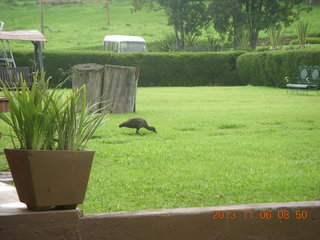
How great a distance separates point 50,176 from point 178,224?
2.99 feet

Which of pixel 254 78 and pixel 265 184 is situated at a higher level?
pixel 265 184

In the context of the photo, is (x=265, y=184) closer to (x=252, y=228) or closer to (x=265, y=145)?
(x=252, y=228)

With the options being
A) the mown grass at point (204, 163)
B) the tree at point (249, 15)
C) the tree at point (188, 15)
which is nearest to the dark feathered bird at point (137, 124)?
the mown grass at point (204, 163)

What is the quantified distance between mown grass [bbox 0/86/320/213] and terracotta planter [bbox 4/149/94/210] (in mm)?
1120

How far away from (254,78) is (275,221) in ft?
86.2

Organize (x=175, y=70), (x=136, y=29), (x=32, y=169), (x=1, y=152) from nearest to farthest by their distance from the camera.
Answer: (x=32, y=169) → (x=1, y=152) → (x=175, y=70) → (x=136, y=29)

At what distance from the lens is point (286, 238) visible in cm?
415

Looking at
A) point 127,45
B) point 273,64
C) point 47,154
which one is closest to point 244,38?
point 127,45

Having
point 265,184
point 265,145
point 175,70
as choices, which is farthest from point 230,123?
point 175,70

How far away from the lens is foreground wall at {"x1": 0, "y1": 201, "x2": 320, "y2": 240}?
3.61m

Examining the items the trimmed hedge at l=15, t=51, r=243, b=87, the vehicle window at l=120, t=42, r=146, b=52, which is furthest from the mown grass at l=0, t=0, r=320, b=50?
the trimmed hedge at l=15, t=51, r=243, b=87

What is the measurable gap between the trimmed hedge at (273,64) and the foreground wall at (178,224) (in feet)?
66.3

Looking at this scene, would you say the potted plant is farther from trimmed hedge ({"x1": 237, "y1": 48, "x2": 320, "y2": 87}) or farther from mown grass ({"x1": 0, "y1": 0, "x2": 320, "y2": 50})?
mown grass ({"x1": 0, "y1": 0, "x2": 320, "y2": 50})

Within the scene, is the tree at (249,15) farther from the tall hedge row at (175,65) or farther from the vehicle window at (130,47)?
the tall hedge row at (175,65)
